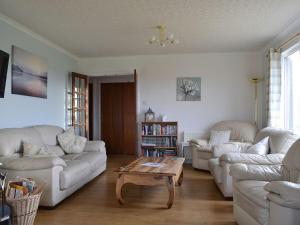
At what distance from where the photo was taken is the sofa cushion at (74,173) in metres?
2.96

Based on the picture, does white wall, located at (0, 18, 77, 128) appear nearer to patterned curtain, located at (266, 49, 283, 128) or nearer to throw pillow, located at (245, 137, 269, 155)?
throw pillow, located at (245, 137, 269, 155)

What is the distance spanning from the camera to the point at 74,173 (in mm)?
3182

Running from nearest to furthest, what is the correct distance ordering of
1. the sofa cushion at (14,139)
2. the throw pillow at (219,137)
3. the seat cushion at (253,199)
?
the seat cushion at (253,199), the sofa cushion at (14,139), the throw pillow at (219,137)

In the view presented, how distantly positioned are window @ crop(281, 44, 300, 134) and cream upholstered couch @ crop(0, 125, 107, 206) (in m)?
3.34

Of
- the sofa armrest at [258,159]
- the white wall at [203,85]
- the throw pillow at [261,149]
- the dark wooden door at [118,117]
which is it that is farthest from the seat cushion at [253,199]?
the dark wooden door at [118,117]

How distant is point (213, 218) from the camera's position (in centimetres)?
264

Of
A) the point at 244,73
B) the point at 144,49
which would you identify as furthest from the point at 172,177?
the point at 244,73

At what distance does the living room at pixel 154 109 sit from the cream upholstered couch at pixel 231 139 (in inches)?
0.9

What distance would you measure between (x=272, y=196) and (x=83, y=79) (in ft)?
16.3

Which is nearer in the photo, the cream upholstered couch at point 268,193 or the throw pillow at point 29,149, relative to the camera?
the cream upholstered couch at point 268,193

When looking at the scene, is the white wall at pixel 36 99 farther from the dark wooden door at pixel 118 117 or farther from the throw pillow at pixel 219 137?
the throw pillow at pixel 219 137

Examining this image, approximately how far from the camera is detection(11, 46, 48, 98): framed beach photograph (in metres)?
3.83

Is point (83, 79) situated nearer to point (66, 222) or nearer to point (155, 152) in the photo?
point (155, 152)

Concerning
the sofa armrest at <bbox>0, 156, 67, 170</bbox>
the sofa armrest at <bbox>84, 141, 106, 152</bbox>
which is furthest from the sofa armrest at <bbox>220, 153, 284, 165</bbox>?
the sofa armrest at <bbox>84, 141, 106, 152</bbox>
